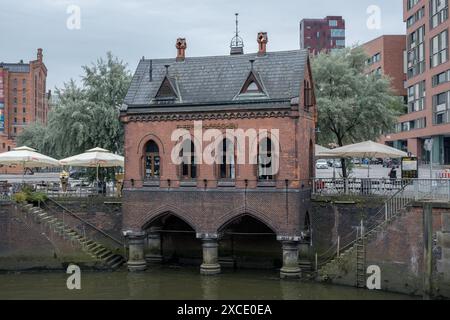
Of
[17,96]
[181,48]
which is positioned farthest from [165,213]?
[17,96]

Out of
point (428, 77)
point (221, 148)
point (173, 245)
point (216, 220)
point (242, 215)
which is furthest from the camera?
point (428, 77)

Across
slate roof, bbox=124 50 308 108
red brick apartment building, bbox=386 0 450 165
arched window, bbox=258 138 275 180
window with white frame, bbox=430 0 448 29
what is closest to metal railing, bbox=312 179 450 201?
arched window, bbox=258 138 275 180

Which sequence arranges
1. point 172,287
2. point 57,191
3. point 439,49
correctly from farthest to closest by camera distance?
point 439,49
point 57,191
point 172,287

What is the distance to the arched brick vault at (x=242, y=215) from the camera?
24.7 m

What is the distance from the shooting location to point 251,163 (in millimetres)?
25203

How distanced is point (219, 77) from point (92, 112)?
11.2 metres

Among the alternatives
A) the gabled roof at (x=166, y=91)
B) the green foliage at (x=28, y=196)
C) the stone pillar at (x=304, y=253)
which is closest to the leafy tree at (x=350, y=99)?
the stone pillar at (x=304, y=253)

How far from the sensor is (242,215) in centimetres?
2522

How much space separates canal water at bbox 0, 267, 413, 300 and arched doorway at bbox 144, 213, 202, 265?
2.44m

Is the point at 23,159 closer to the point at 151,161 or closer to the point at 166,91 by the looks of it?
the point at 151,161

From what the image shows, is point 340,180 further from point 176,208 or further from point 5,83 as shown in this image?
point 5,83

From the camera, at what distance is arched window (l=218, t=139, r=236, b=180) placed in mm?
25781

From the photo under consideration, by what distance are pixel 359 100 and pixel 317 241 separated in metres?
11.8

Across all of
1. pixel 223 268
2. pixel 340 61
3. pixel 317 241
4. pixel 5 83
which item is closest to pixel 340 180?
pixel 317 241
